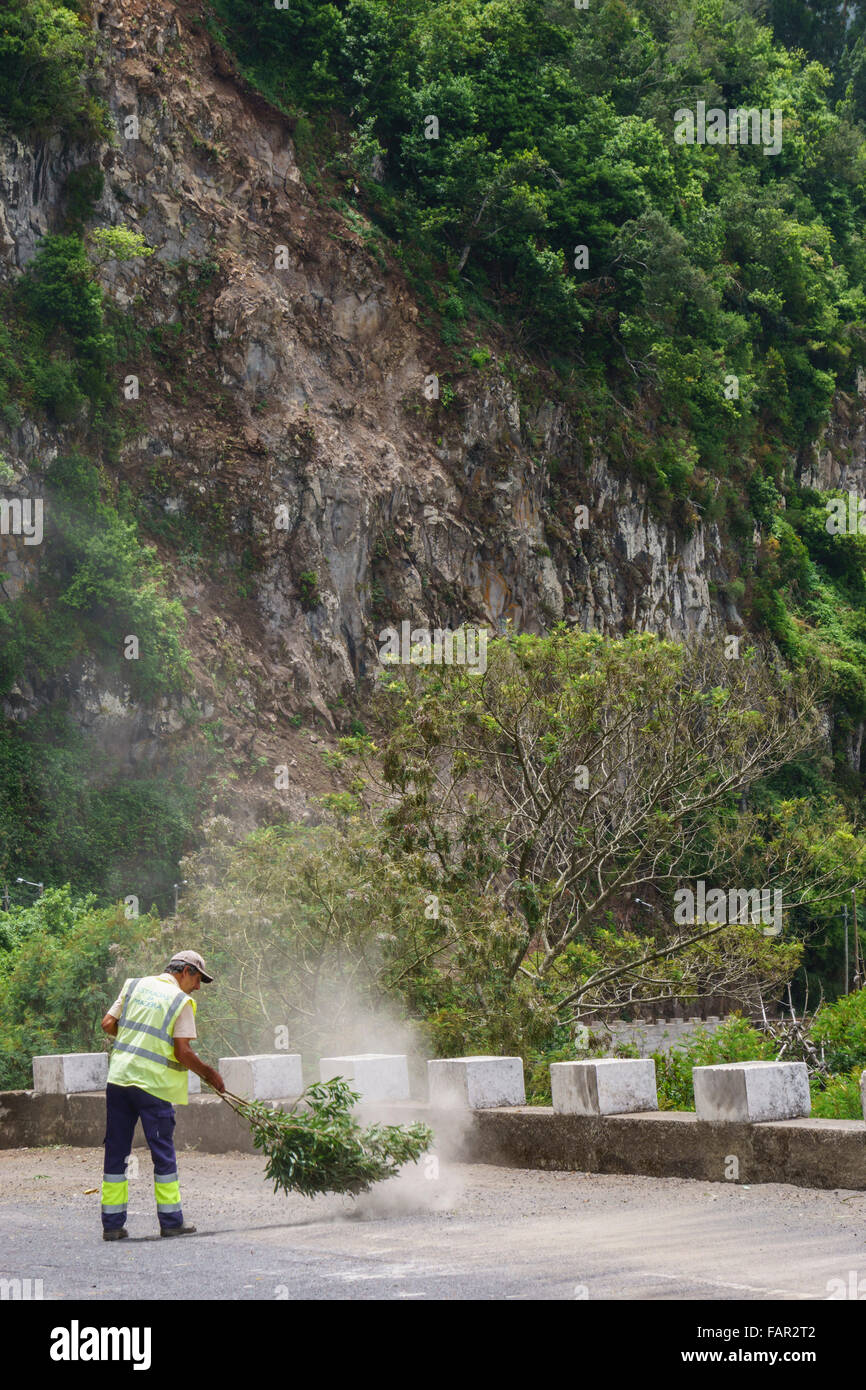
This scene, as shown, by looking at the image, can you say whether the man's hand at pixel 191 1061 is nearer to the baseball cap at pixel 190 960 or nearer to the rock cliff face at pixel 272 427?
the baseball cap at pixel 190 960

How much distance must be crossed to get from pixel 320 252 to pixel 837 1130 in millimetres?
37110

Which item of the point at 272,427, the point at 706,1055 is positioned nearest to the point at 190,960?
the point at 706,1055

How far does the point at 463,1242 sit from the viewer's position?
297 inches

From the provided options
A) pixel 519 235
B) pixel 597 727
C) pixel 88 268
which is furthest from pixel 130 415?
pixel 597 727

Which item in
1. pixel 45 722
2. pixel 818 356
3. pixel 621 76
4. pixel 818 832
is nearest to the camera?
pixel 818 832

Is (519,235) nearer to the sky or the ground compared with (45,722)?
nearer to the sky

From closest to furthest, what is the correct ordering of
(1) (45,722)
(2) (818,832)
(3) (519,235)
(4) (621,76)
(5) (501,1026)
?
(5) (501,1026) < (2) (818,832) < (1) (45,722) < (3) (519,235) < (4) (621,76)

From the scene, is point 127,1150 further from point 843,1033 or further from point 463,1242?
point 843,1033

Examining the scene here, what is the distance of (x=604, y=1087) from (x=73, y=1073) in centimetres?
598

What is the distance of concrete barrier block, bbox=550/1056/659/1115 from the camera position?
9820 mm

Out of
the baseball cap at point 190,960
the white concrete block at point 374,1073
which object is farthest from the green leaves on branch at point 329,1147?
the white concrete block at point 374,1073

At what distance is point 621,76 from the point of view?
177 ft

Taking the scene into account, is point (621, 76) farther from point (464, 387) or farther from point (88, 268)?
point (88, 268)

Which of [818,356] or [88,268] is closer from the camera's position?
[88,268]
